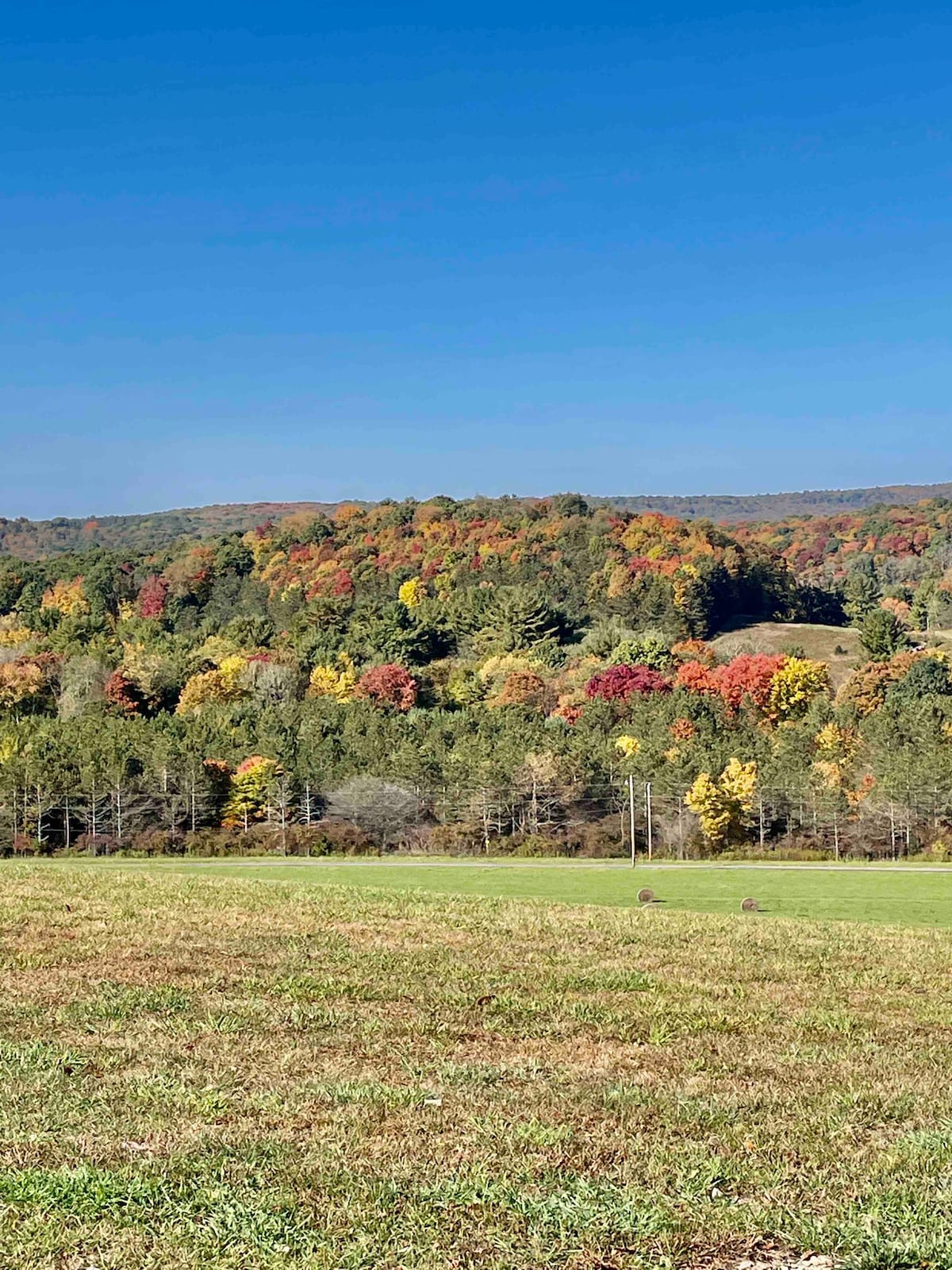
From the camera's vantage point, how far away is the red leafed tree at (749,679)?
9756 cm

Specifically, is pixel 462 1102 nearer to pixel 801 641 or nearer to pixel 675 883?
pixel 675 883

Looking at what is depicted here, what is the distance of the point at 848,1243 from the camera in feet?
18.2

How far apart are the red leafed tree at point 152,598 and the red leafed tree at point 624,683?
207ft

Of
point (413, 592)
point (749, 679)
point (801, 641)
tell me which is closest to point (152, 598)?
→ point (413, 592)

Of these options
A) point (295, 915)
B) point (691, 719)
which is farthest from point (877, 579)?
point (295, 915)

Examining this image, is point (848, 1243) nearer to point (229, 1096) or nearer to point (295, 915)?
Answer: point (229, 1096)

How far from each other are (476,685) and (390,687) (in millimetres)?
7572

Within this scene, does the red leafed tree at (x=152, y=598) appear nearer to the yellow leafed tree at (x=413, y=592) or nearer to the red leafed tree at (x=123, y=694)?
the yellow leafed tree at (x=413, y=592)

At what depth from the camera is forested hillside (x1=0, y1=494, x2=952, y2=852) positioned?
6650 cm

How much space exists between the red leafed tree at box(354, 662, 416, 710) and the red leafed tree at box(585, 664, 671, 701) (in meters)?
Result: 16.8

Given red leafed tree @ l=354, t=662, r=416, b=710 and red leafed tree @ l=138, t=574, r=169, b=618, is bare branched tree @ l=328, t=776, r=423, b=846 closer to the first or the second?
red leafed tree @ l=354, t=662, r=416, b=710

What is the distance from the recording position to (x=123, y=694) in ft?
367

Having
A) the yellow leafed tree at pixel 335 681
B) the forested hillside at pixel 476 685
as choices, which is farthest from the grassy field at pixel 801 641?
the yellow leafed tree at pixel 335 681

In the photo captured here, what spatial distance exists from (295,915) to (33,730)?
7831 centimetres
